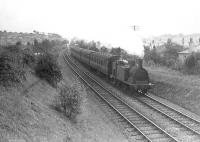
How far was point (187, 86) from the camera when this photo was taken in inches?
898

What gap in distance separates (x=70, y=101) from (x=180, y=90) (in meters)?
12.4

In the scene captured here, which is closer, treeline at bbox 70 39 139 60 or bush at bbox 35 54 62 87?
bush at bbox 35 54 62 87

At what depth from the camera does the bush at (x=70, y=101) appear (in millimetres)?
13539

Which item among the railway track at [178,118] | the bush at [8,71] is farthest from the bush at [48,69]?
the railway track at [178,118]

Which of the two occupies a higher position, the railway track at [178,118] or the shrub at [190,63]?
the shrub at [190,63]

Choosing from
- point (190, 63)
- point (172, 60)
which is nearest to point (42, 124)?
point (190, 63)

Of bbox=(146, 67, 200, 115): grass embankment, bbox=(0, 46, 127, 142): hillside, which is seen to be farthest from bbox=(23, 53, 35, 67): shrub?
bbox=(146, 67, 200, 115): grass embankment

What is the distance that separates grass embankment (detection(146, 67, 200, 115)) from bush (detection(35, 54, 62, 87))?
9788 millimetres

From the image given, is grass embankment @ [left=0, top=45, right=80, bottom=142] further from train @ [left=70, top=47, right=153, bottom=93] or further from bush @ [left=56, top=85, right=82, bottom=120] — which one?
train @ [left=70, top=47, right=153, bottom=93]

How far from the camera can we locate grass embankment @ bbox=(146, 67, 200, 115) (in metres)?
20.1

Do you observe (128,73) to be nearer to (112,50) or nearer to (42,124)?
(42,124)

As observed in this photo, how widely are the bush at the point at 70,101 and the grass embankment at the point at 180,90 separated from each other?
920 centimetres

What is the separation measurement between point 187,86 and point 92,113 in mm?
10147

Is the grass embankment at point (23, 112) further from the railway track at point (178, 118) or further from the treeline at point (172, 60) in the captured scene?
the treeline at point (172, 60)
